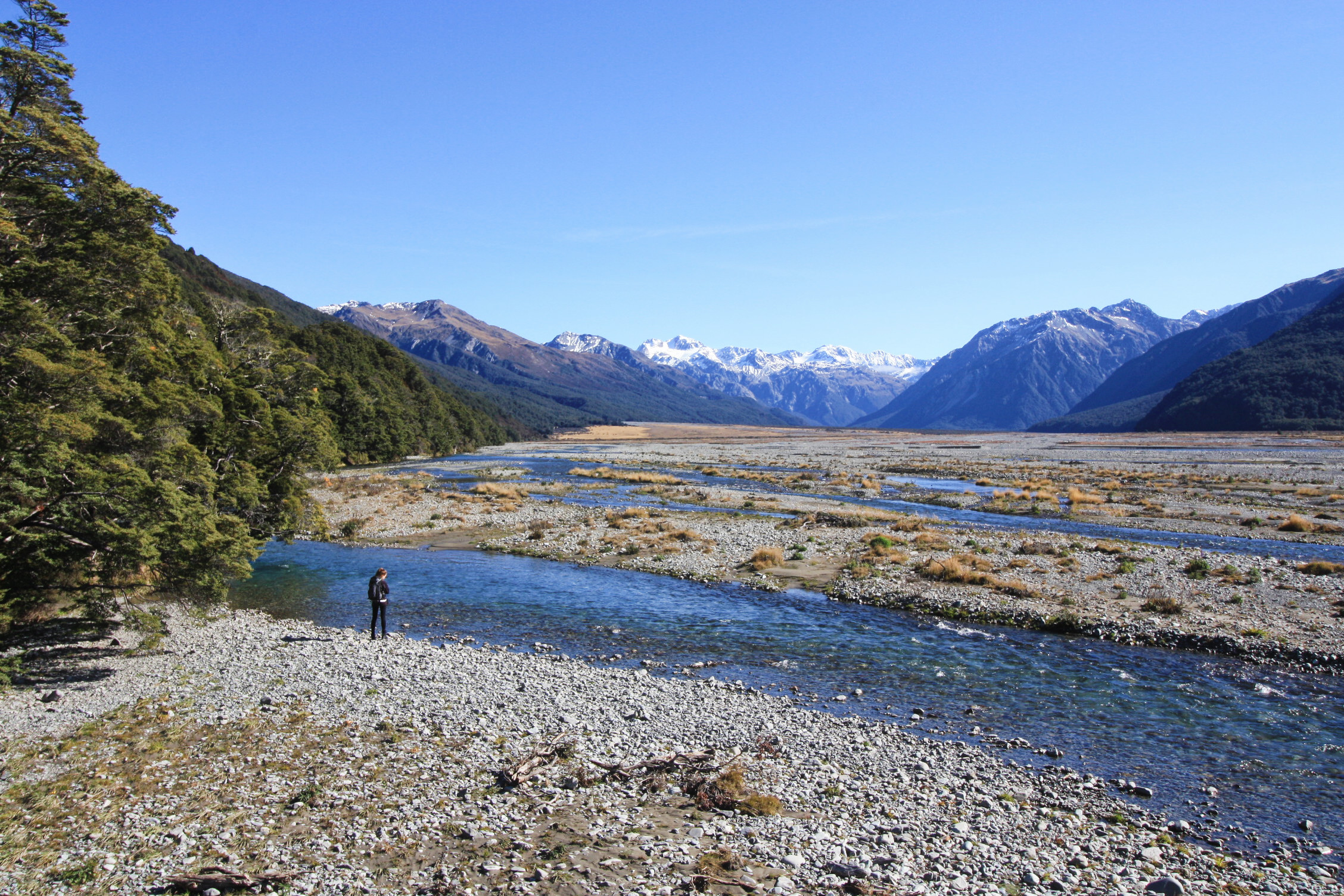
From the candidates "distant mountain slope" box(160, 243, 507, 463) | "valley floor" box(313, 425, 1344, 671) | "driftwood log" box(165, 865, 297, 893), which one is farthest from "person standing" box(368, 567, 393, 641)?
"distant mountain slope" box(160, 243, 507, 463)

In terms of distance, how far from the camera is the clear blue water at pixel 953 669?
14.2 meters

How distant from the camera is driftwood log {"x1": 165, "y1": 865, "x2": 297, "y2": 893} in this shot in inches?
367

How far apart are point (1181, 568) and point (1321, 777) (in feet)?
71.6

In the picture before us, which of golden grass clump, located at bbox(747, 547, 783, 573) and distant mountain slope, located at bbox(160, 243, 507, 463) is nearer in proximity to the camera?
golden grass clump, located at bbox(747, 547, 783, 573)

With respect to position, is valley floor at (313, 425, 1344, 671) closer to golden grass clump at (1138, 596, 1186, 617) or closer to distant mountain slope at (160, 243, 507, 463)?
golden grass clump at (1138, 596, 1186, 617)

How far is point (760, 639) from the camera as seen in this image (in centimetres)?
2355

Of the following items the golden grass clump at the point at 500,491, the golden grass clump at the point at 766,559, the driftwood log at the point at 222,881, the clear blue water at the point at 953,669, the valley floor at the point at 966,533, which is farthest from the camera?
the golden grass clump at the point at 500,491

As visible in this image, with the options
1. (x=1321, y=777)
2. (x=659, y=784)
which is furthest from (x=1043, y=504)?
(x=659, y=784)

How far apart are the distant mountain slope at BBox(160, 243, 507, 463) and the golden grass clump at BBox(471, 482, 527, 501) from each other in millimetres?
20733

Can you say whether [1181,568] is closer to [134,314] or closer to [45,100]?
[134,314]

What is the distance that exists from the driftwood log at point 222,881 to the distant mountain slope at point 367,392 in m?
68.9

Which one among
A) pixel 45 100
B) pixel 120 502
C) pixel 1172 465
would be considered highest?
pixel 45 100

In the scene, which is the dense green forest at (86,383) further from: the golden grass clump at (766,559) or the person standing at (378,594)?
the golden grass clump at (766,559)

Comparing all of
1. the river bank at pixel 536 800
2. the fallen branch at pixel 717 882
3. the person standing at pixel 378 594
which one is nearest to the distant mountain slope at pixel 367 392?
the person standing at pixel 378 594
